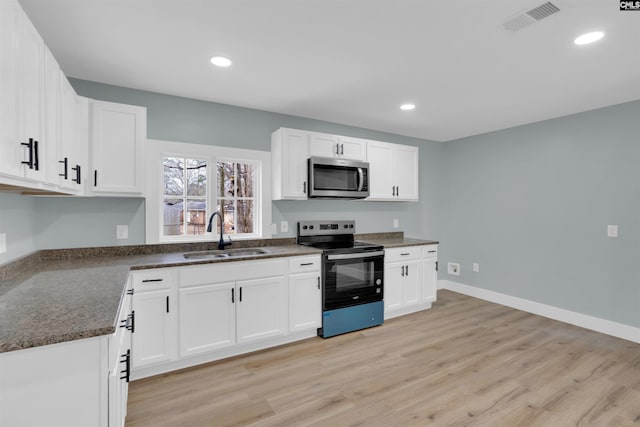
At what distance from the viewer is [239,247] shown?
130 inches

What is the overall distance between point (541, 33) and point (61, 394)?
10.1 feet

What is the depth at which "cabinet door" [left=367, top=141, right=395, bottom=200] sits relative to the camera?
396 centimetres

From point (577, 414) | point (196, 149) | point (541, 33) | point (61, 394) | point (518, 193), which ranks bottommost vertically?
point (577, 414)

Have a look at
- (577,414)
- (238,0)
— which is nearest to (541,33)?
(238,0)

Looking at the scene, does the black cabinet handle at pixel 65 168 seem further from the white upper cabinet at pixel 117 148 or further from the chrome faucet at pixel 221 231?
the chrome faucet at pixel 221 231

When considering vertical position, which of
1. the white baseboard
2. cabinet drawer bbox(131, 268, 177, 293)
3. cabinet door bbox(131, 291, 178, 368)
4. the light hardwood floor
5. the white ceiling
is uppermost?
the white ceiling

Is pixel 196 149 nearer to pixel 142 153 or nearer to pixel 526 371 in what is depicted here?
pixel 142 153

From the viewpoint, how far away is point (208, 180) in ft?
10.7

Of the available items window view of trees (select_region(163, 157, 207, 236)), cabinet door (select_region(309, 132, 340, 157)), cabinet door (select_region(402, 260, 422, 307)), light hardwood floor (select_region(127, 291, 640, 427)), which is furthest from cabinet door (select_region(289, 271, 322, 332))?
cabinet door (select_region(309, 132, 340, 157))

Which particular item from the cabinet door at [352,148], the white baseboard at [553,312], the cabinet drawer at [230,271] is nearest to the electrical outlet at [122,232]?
the cabinet drawer at [230,271]

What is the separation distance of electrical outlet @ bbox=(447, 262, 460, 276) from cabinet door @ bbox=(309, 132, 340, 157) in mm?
2796

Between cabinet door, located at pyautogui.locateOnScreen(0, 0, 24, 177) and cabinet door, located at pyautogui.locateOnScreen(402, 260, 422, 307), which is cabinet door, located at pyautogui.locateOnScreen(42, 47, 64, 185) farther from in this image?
cabinet door, located at pyautogui.locateOnScreen(402, 260, 422, 307)

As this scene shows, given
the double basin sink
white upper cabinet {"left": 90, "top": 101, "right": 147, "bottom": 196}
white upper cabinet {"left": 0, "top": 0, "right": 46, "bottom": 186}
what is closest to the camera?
white upper cabinet {"left": 0, "top": 0, "right": 46, "bottom": 186}

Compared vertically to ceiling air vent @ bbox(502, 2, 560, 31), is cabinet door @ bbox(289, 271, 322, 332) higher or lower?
lower
